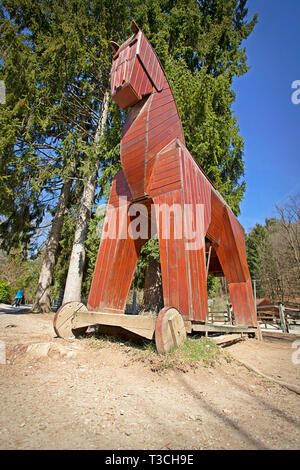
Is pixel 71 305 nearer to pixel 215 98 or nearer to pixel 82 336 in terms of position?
pixel 82 336

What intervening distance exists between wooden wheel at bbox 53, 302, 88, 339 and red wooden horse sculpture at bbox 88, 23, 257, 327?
1.22 feet

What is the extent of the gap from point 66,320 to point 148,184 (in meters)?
3.11

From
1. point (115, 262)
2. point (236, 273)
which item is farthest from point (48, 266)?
point (236, 273)

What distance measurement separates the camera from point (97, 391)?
260cm

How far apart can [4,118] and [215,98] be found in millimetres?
8643

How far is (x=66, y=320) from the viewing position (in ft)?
15.6

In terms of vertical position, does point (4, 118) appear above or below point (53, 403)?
above

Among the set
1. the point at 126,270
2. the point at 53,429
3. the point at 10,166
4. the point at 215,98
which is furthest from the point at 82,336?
the point at 215,98

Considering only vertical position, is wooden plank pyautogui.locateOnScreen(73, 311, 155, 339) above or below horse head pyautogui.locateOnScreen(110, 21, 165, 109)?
below

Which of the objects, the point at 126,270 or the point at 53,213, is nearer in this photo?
the point at 126,270

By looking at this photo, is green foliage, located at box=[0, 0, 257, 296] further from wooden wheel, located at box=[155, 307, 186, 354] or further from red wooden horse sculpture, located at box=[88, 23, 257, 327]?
wooden wheel, located at box=[155, 307, 186, 354]

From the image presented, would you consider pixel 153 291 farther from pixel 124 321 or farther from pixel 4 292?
pixel 4 292

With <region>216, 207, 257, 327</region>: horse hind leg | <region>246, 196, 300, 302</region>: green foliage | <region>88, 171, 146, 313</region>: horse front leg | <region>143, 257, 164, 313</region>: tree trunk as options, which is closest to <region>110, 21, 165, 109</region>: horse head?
<region>88, 171, 146, 313</region>: horse front leg

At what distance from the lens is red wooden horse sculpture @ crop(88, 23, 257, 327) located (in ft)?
14.0
